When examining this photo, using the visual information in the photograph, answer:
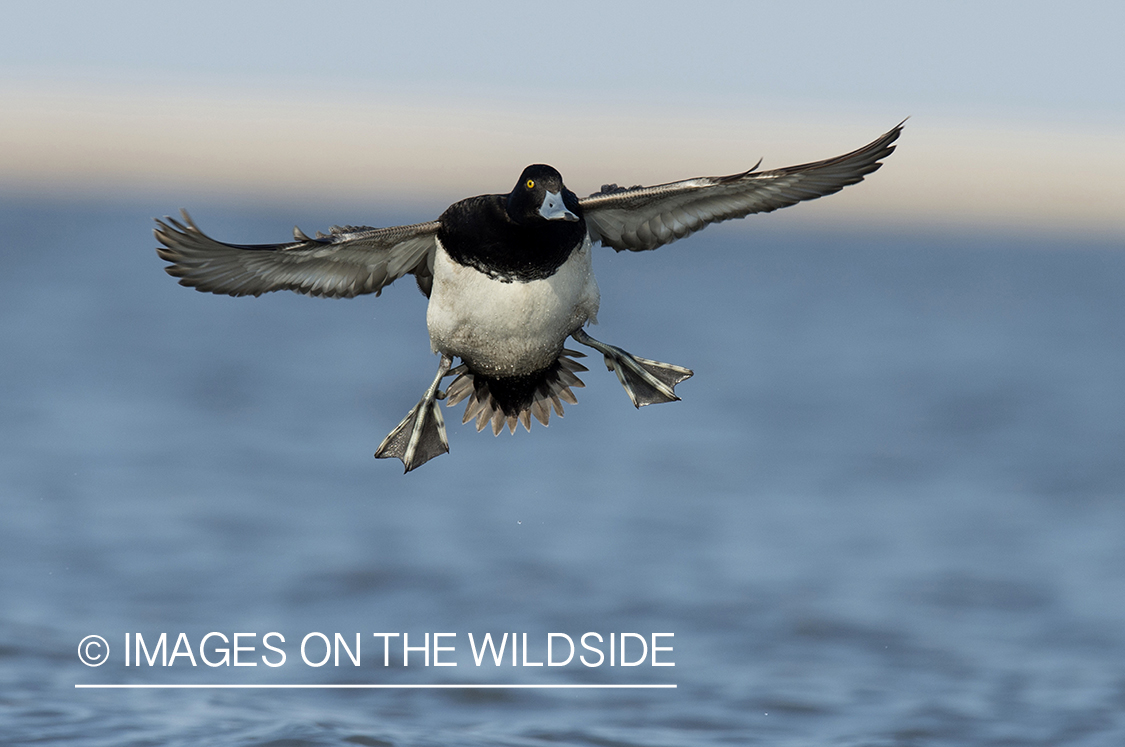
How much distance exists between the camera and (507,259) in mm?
5824

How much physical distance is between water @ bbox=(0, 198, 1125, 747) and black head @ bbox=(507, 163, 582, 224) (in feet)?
11.7

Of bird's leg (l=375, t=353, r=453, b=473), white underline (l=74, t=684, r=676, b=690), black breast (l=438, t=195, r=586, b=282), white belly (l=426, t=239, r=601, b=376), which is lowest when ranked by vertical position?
white underline (l=74, t=684, r=676, b=690)

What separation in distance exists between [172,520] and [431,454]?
6903 mm

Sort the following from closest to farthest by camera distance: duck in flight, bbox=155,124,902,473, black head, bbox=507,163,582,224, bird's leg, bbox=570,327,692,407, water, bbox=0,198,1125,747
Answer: black head, bbox=507,163,582,224
duck in flight, bbox=155,124,902,473
bird's leg, bbox=570,327,692,407
water, bbox=0,198,1125,747

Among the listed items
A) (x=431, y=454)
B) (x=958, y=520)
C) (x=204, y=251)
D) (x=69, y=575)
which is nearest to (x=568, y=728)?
(x=431, y=454)

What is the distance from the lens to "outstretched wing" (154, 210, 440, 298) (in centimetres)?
560

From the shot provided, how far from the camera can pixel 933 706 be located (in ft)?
29.4

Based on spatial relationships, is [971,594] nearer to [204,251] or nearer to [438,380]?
[438,380]

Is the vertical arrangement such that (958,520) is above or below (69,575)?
above

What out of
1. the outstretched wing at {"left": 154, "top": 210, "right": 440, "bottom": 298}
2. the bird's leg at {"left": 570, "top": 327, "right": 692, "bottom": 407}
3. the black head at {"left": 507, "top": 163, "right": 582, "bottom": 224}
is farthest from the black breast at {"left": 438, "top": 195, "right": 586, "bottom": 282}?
the bird's leg at {"left": 570, "top": 327, "right": 692, "bottom": 407}

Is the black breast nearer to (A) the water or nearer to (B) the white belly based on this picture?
(B) the white belly

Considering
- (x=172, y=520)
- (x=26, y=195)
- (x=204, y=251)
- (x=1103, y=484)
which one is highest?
(x=26, y=195)

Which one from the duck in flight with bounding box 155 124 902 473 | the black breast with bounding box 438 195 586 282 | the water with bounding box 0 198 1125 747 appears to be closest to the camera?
the duck in flight with bounding box 155 124 902 473

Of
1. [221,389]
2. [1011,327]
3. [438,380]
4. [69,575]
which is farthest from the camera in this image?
[1011,327]
